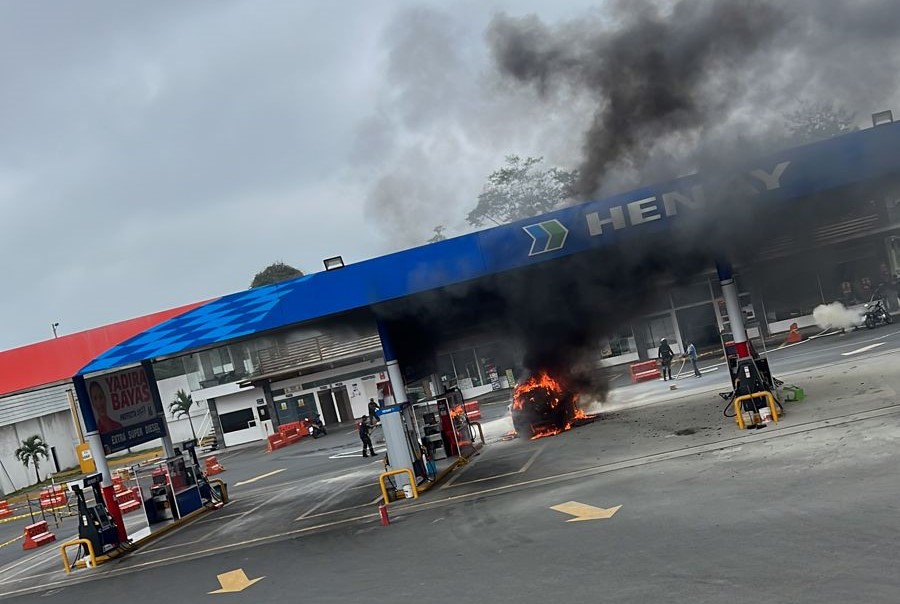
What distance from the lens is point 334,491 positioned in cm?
1723

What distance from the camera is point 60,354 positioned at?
93.0ft

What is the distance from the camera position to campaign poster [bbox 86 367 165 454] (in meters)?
15.7

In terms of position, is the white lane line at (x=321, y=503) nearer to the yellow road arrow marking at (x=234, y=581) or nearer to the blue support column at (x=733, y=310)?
the yellow road arrow marking at (x=234, y=581)

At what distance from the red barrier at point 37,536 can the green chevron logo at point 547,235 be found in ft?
49.1

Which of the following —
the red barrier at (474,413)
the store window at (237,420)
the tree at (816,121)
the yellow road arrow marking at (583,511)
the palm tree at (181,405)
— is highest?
the tree at (816,121)

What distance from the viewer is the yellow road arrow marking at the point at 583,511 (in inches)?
378

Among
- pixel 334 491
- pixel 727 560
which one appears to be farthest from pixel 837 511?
pixel 334 491

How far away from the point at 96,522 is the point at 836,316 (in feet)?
86.2

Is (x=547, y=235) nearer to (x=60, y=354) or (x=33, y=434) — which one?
(x=60, y=354)

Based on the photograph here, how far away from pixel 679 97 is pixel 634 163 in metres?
1.46

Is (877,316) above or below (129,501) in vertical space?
below

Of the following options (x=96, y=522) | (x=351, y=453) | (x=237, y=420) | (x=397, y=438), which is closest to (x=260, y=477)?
(x=351, y=453)

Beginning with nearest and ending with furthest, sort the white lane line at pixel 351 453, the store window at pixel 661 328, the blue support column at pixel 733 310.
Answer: the blue support column at pixel 733 310 → the white lane line at pixel 351 453 → the store window at pixel 661 328

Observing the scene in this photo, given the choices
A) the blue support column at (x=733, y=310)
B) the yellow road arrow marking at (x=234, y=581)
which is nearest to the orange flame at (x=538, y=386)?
the blue support column at (x=733, y=310)
